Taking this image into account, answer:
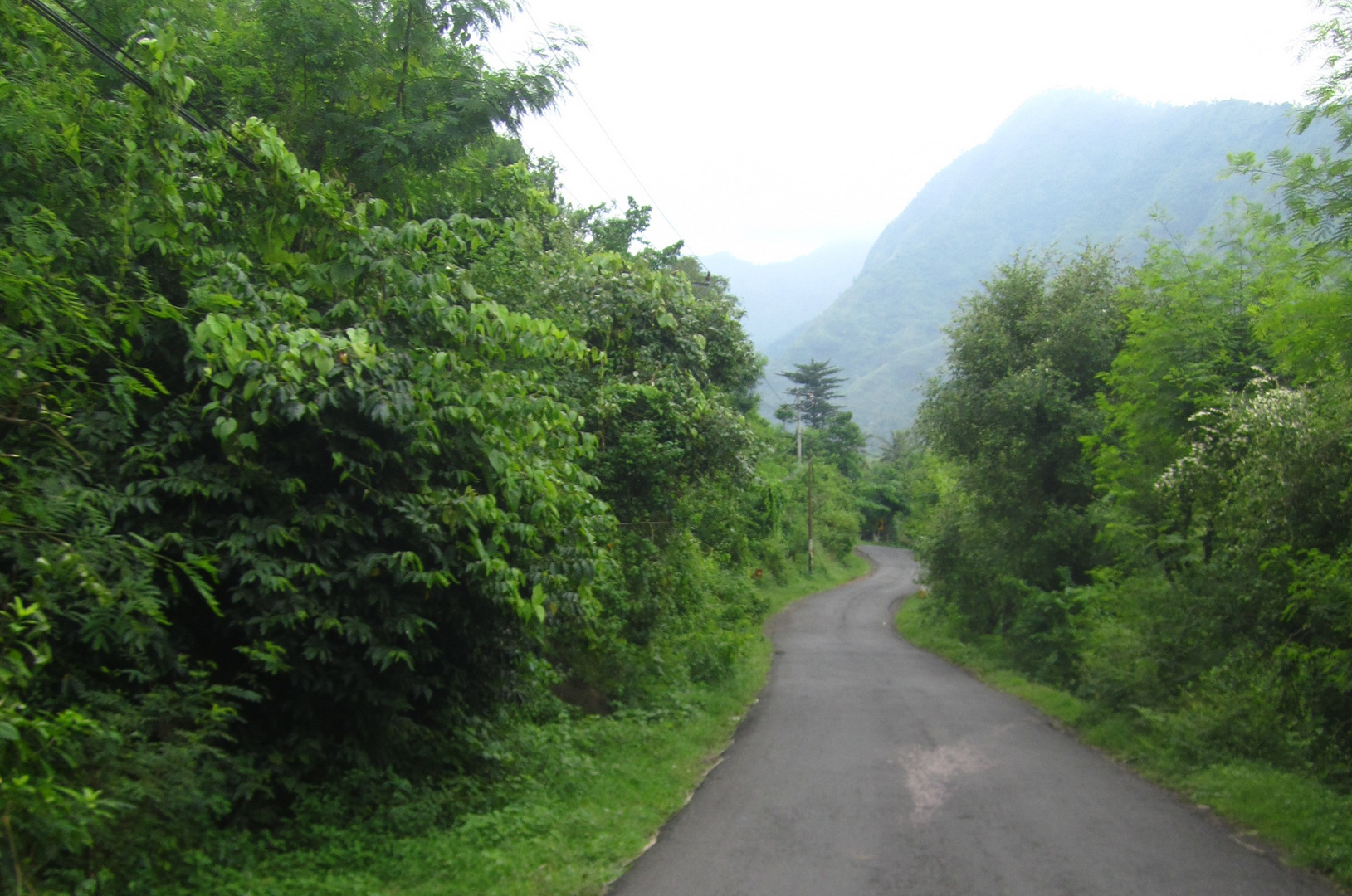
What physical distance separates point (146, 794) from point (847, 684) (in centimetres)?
1379

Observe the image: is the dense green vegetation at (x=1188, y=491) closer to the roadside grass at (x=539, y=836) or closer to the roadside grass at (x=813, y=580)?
the roadside grass at (x=539, y=836)

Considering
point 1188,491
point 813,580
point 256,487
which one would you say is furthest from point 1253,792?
point 813,580

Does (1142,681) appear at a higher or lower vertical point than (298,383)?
lower

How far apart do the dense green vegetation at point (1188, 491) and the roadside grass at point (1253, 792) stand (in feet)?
0.11

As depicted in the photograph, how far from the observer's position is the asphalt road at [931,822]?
6246 mm

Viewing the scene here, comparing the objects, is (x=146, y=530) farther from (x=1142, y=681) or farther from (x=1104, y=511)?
(x=1104, y=511)

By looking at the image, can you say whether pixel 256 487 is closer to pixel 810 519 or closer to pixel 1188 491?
pixel 1188 491

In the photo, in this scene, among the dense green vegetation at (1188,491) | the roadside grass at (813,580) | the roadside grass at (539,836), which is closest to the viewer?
the roadside grass at (539,836)

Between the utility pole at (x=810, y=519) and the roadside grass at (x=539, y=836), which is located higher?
the utility pole at (x=810, y=519)

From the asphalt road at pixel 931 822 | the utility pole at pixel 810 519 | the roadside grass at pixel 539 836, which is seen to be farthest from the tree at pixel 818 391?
the roadside grass at pixel 539 836

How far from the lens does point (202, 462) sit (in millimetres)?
5617

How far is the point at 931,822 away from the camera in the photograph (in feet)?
25.2

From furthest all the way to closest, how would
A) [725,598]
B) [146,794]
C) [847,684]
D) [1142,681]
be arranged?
[725,598] → [847,684] → [1142,681] → [146,794]

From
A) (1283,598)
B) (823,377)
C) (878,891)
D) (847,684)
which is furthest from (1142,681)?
(823,377)
